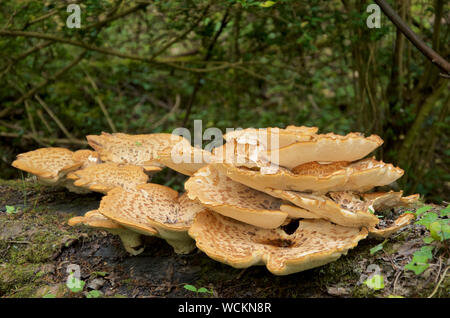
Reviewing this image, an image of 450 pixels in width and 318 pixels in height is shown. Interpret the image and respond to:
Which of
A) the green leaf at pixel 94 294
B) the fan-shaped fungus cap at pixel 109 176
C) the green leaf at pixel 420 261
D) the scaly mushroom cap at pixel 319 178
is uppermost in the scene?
the scaly mushroom cap at pixel 319 178

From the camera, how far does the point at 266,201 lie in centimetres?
270

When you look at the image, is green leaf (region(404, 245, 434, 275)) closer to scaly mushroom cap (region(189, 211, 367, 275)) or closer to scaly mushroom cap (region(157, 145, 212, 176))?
scaly mushroom cap (region(189, 211, 367, 275))

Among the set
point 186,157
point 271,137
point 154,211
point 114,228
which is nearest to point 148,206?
point 154,211

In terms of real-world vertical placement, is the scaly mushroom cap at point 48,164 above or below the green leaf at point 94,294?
above

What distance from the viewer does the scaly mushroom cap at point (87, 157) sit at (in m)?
3.52

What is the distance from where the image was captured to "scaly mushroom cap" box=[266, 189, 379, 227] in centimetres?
224

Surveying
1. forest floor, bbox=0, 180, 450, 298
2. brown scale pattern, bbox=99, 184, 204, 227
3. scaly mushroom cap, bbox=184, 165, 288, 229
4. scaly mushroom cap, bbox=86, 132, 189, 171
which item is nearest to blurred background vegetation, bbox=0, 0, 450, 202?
scaly mushroom cap, bbox=86, 132, 189, 171

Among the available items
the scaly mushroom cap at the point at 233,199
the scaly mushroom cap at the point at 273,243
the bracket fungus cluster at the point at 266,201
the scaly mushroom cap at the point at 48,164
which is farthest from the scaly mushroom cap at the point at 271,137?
the scaly mushroom cap at the point at 48,164

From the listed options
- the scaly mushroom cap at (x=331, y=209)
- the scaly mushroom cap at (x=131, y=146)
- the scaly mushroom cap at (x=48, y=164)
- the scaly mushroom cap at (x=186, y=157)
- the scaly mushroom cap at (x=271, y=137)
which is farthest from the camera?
the scaly mushroom cap at (x=131, y=146)

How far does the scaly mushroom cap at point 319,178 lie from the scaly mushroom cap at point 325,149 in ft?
0.28

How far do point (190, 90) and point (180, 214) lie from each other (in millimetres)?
5839

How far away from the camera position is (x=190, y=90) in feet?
27.5

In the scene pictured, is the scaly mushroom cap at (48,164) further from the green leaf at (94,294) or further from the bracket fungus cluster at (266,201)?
the green leaf at (94,294)
